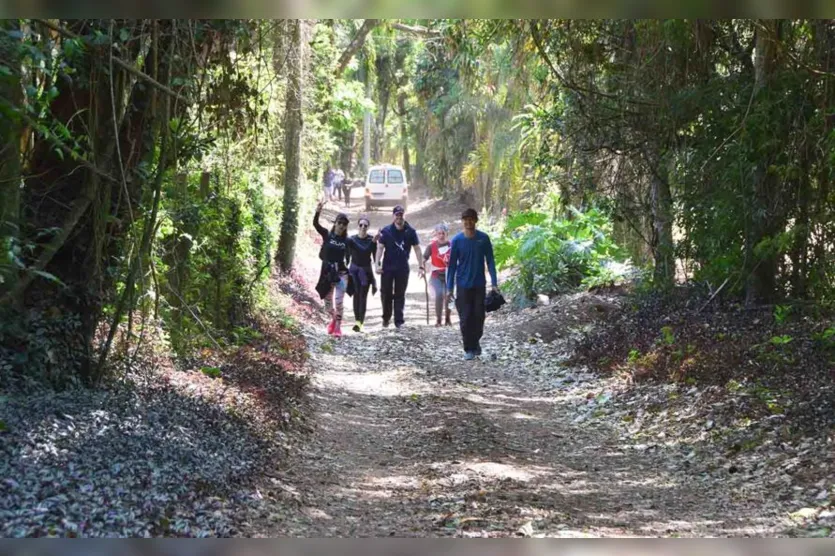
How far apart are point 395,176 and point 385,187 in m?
0.85

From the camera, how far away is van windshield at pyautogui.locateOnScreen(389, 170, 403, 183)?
5001 centimetres

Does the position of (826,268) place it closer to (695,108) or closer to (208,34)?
(695,108)

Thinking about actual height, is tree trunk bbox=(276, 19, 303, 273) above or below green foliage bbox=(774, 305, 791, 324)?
above

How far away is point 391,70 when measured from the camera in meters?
46.8

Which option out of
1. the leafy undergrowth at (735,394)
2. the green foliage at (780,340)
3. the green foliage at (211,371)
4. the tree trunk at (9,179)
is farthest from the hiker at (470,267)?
the tree trunk at (9,179)

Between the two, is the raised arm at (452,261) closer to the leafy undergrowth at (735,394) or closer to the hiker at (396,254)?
the leafy undergrowth at (735,394)

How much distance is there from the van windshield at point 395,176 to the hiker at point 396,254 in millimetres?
33231

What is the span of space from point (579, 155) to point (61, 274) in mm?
Result: 9693

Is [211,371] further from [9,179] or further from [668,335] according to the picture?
[668,335]

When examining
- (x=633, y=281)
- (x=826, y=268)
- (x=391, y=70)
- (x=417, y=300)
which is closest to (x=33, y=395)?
(x=826, y=268)

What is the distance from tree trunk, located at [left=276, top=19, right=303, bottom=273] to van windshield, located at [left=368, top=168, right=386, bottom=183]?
2788cm

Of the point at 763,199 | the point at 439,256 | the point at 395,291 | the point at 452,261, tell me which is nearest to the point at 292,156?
the point at 395,291

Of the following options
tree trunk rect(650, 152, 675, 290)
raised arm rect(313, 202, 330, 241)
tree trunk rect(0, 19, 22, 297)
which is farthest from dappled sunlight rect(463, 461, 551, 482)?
raised arm rect(313, 202, 330, 241)

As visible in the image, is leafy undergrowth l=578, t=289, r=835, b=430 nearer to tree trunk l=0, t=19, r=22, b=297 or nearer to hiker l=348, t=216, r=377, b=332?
hiker l=348, t=216, r=377, b=332
